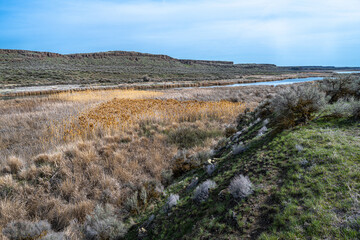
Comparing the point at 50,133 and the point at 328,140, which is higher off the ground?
the point at 328,140

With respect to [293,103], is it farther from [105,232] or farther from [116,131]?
[116,131]

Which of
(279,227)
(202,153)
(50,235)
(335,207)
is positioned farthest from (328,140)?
(50,235)

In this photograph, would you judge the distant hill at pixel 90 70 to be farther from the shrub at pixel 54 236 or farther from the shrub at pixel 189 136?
the shrub at pixel 54 236

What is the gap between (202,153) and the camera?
5293 millimetres

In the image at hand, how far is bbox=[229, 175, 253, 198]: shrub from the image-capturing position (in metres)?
2.34

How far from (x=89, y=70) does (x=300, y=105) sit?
6465 cm

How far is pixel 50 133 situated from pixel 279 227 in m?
8.63

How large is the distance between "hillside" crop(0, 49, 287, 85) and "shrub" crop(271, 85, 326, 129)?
42.6 metres

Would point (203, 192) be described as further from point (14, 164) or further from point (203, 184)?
point (14, 164)

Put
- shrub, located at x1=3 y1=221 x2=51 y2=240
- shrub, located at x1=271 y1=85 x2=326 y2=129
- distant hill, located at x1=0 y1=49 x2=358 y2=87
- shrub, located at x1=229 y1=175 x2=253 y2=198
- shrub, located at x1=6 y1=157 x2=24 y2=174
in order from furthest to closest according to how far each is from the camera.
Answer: distant hill, located at x1=0 y1=49 x2=358 y2=87 < shrub, located at x1=6 y1=157 x2=24 y2=174 < shrub, located at x1=271 y1=85 x2=326 y2=129 < shrub, located at x1=3 y1=221 x2=51 y2=240 < shrub, located at x1=229 y1=175 x2=253 y2=198

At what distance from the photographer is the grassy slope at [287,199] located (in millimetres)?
1714

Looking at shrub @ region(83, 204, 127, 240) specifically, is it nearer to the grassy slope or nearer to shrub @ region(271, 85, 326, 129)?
the grassy slope

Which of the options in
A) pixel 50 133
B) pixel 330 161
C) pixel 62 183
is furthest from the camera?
pixel 50 133

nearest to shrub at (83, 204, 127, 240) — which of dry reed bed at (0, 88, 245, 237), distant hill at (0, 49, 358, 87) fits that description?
dry reed bed at (0, 88, 245, 237)
